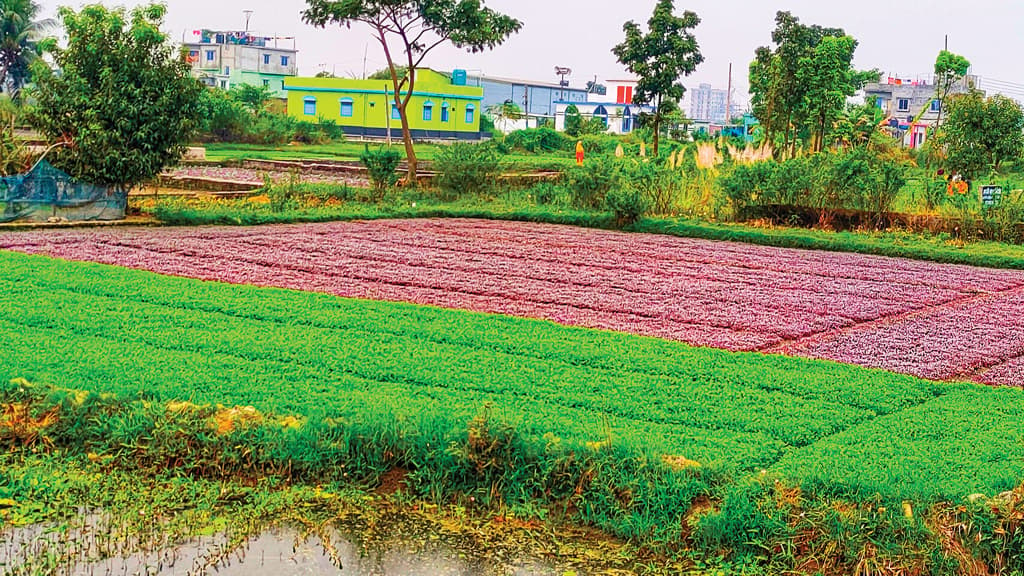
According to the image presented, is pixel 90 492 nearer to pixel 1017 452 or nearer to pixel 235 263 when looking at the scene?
pixel 1017 452

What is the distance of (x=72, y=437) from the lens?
18.9 feet

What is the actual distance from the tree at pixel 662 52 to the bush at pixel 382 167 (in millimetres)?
11568

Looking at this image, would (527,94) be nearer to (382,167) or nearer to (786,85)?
(786,85)

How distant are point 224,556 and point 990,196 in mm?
14312

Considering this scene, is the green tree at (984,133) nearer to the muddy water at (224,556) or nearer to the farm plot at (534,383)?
the farm plot at (534,383)

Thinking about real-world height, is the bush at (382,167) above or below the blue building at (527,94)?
below

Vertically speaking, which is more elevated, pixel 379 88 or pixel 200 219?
pixel 379 88

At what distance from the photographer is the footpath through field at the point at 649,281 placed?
28.6ft

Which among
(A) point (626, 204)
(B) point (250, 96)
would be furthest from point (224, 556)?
(B) point (250, 96)

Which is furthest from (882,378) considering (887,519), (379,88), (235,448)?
(379,88)

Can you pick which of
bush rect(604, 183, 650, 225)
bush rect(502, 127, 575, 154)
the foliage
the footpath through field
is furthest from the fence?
bush rect(502, 127, 575, 154)

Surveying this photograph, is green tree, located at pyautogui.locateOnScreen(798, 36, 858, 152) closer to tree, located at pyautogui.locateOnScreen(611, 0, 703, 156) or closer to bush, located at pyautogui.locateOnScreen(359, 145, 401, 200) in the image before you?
tree, located at pyautogui.locateOnScreen(611, 0, 703, 156)

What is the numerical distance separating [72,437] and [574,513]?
7.96 feet

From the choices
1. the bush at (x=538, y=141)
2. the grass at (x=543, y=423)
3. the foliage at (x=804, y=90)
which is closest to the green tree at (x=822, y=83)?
the foliage at (x=804, y=90)
